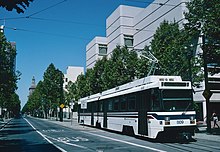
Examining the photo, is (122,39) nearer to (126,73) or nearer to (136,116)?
(126,73)

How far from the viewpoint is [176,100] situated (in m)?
15.4

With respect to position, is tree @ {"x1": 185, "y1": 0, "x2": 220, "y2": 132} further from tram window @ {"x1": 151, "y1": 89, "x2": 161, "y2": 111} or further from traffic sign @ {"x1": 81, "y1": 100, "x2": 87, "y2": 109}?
traffic sign @ {"x1": 81, "y1": 100, "x2": 87, "y2": 109}

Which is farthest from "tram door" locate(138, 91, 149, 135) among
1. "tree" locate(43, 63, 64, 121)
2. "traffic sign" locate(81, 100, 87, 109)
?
"tree" locate(43, 63, 64, 121)

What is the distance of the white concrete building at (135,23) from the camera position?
49125mm

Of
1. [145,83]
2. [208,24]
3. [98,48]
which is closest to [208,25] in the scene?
[208,24]

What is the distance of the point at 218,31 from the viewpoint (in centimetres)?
1869

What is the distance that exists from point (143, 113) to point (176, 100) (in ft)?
6.70

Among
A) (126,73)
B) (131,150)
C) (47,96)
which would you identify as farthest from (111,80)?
(47,96)

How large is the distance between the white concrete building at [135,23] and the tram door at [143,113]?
30.9 m

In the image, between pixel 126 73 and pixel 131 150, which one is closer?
pixel 131 150

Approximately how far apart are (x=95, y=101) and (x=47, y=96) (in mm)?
45547

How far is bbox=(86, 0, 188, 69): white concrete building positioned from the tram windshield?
31.3 meters

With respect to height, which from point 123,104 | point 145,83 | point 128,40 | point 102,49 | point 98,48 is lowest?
point 123,104

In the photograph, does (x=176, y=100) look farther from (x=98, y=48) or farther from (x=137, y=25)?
(x=98, y=48)
